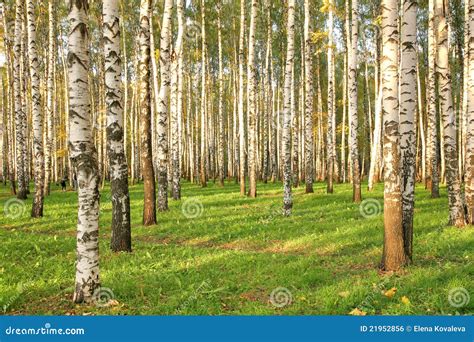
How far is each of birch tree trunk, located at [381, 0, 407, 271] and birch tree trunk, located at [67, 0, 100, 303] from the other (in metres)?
4.96

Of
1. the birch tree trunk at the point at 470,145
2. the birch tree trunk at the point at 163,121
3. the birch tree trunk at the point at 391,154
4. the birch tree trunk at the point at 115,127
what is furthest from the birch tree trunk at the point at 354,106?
the birch tree trunk at the point at 115,127

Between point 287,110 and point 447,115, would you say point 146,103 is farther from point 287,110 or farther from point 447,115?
point 447,115

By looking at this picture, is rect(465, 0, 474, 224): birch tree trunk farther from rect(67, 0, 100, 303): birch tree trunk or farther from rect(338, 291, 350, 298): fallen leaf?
rect(67, 0, 100, 303): birch tree trunk

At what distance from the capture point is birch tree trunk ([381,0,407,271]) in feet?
23.4

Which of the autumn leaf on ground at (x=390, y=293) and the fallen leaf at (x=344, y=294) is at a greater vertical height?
the autumn leaf on ground at (x=390, y=293)

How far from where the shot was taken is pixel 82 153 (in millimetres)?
5926

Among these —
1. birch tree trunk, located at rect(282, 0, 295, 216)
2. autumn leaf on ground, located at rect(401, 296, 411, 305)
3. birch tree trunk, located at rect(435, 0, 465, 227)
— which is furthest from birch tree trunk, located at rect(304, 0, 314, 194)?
autumn leaf on ground, located at rect(401, 296, 411, 305)

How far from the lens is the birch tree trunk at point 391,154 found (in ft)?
23.4

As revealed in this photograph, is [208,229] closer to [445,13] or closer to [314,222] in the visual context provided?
[314,222]

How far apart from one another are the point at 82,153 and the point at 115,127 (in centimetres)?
299

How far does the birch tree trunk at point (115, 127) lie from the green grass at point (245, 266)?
56cm

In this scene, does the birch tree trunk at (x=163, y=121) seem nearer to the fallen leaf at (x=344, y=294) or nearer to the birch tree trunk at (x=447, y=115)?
the birch tree trunk at (x=447, y=115)

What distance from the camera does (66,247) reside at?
380 inches

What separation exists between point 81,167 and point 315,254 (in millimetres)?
5256
